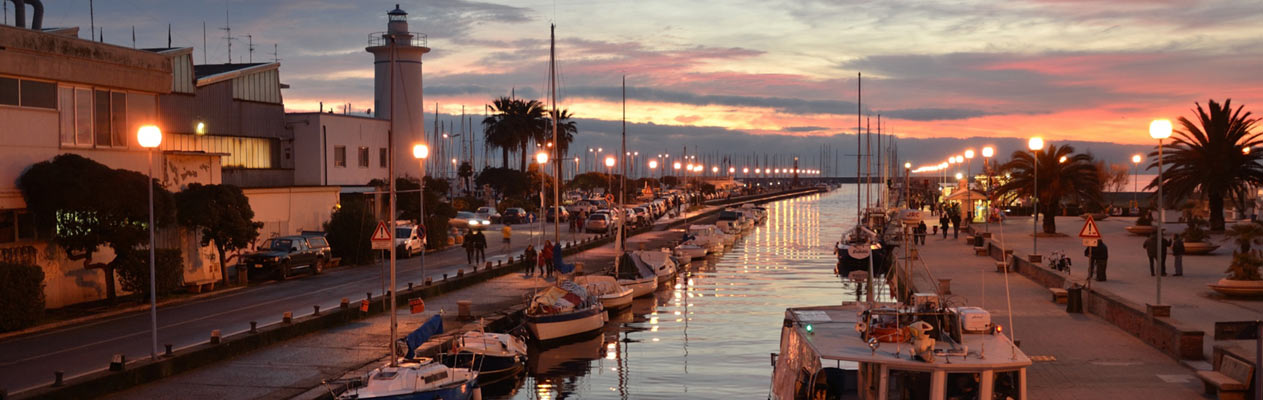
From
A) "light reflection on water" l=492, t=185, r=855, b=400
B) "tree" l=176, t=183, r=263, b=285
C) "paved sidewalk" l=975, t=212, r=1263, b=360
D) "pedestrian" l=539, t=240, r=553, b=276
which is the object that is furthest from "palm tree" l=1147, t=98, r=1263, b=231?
"tree" l=176, t=183, r=263, b=285

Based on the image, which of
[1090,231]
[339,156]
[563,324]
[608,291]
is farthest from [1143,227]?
[339,156]

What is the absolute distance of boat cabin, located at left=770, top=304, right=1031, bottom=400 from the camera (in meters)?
14.4

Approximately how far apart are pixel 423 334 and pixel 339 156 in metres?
37.6

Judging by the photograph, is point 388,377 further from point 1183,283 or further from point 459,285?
point 1183,283

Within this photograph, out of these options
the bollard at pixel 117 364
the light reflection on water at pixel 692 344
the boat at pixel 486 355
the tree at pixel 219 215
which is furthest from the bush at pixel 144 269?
the light reflection on water at pixel 692 344

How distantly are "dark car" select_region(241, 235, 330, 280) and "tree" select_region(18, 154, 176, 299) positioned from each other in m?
8.24

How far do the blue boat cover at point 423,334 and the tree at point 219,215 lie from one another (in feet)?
42.3

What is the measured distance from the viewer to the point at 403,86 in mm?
71375

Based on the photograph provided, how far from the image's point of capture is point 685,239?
220 ft

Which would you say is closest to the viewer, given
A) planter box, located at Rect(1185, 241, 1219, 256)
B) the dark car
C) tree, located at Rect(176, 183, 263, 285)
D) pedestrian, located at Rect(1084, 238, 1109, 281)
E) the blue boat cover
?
the blue boat cover

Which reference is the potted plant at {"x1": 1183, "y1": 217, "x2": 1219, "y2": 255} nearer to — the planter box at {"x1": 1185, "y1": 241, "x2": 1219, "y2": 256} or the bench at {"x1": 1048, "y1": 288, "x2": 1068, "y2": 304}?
the planter box at {"x1": 1185, "y1": 241, "x2": 1219, "y2": 256}

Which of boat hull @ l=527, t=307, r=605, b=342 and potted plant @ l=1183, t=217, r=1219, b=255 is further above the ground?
potted plant @ l=1183, t=217, r=1219, b=255

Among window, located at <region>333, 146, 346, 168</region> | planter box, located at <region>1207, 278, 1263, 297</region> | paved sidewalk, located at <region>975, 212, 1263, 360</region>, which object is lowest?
paved sidewalk, located at <region>975, 212, 1263, 360</region>

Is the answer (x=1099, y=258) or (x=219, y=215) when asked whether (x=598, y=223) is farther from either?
(x=1099, y=258)
